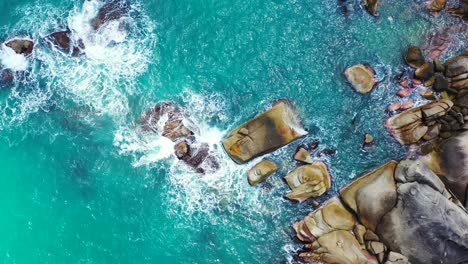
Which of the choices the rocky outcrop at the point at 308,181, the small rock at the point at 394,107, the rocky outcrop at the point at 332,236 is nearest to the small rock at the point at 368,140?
the small rock at the point at 394,107

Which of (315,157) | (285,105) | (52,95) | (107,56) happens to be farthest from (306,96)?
(52,95)

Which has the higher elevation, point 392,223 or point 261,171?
point 261,171

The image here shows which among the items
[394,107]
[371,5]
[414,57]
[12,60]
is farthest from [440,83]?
[12,60]

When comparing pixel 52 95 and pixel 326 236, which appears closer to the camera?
pixel 326 236

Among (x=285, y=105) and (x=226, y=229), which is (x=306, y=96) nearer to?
(x=285, y=105)

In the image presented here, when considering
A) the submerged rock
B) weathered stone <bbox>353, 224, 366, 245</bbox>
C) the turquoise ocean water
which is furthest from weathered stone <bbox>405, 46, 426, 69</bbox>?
weathered stone <bbox>353, 224, 366, 245</bbox>

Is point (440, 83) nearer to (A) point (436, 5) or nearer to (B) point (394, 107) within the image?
(B) point (394, 107)

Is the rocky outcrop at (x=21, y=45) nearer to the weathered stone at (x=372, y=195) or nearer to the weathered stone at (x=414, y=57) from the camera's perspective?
the weathered stone at (x=372, y=195)
